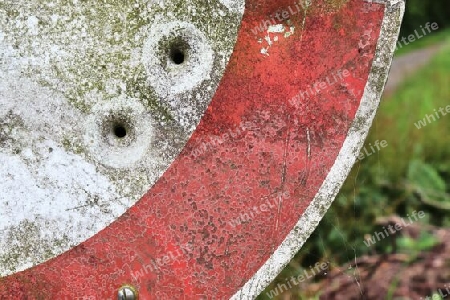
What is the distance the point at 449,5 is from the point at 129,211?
2790 mm

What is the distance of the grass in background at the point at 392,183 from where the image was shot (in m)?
2.64

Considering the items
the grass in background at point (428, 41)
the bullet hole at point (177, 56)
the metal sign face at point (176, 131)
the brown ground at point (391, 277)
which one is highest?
the grass in background at point (428, 41)

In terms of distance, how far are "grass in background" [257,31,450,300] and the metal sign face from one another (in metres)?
0.71

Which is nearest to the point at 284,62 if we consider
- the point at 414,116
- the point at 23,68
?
the point at 23,68

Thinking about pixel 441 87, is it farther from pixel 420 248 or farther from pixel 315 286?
pixel 315 286

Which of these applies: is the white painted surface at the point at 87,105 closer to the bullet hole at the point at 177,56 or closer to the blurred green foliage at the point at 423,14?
the bullet hole at the point at 177,56

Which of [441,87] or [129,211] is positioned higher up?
[441,87]

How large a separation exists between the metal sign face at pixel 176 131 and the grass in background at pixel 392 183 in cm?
71

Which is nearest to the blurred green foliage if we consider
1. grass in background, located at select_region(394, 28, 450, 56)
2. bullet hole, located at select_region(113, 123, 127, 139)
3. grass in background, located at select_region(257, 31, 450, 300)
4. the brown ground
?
grass in background, located at select_region(394, 28, 450, 56)

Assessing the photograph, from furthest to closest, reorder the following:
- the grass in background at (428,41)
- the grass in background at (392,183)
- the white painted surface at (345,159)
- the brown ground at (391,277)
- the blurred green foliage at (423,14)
A: the grass in background at (428,41), the blurred green foliage at (423,14), the grass in background at (392,183), the brown ground at (391,277), the white painted surface at (345,159)

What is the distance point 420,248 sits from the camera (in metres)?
2.54

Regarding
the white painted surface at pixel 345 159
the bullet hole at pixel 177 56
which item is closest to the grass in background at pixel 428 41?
the white painted surface at pixel 345 159

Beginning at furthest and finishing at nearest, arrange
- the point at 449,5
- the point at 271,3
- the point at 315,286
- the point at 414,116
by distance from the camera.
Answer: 1. the point at 449,5
2. the point at 414,116
3. the point at 315,286
4. the point at 271,3

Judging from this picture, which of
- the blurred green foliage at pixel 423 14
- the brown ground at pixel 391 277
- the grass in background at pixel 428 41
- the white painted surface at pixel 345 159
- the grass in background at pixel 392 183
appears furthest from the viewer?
the grass in background at pixel 428 41
